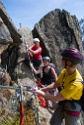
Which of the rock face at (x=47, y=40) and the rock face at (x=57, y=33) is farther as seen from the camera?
the rock face at (x=57, y=33)

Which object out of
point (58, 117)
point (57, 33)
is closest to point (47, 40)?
point (57, 33)

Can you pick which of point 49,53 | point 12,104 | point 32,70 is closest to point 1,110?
point 12,104

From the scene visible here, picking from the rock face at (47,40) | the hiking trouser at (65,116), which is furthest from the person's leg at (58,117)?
the rock face at (47,40)

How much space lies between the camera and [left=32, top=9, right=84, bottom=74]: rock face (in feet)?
58.5

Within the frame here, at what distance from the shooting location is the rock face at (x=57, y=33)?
1783cm

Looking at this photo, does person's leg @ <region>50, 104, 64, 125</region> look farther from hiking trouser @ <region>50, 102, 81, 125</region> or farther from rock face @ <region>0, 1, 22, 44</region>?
rock face @ <region>0, 1, 22, 44</region>

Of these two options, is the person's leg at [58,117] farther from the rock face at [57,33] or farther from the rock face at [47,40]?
the rock face at [57,33]

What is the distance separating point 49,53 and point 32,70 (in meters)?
3.47

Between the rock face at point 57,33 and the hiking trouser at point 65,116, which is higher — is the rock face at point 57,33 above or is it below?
above

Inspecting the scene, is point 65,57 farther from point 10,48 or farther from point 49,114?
point 10,48

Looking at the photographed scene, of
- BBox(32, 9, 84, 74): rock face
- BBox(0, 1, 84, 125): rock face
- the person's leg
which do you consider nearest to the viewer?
the person's leg

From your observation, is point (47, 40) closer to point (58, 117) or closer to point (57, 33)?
point (57, 33)

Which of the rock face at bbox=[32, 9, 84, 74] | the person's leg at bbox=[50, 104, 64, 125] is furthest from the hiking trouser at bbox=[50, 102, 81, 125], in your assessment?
the rock face at bbox=[32, 9, 84, 74]

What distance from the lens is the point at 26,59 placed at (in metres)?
14.7
